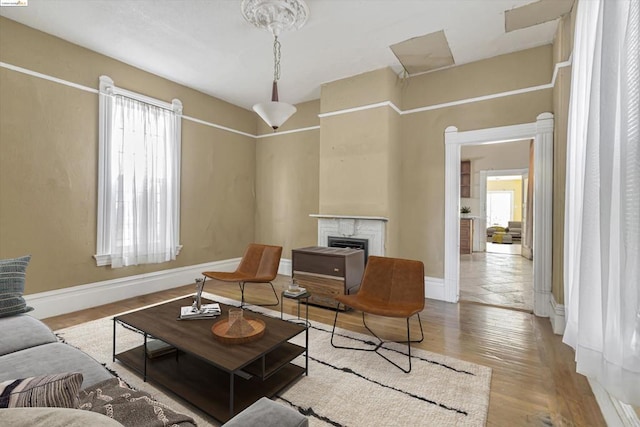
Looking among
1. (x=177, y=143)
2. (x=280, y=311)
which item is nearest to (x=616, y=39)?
(x=280, y=311)

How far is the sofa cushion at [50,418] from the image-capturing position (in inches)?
24.9

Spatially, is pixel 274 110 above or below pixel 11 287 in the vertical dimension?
above

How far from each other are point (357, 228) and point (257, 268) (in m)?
1.53

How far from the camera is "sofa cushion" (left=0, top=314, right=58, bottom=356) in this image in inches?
68.7

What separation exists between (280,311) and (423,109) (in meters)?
3.47

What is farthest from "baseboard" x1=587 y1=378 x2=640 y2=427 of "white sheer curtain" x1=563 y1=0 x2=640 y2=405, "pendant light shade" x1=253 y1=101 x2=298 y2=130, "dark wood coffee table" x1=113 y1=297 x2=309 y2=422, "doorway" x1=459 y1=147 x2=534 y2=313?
"pendant light shade" x1=253 y1=101 x2=298 y2=130

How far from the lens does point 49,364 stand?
60.6 inches

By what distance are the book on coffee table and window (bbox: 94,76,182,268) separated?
2.26m

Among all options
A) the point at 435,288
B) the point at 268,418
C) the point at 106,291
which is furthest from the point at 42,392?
the point at 435,288

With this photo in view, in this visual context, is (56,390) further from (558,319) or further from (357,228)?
(558,319)

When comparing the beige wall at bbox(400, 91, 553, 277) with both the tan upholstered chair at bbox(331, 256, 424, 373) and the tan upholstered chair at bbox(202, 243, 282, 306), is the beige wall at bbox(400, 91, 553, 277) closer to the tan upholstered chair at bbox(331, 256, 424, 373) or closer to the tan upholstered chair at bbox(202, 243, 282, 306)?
the tan upholstered chair at bbox(331, 256, 424, 373)

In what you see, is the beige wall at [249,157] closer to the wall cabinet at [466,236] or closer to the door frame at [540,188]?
the door frame at [540,188]

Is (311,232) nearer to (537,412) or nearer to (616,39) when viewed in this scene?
(537,412)

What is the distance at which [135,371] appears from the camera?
223 centimetres
